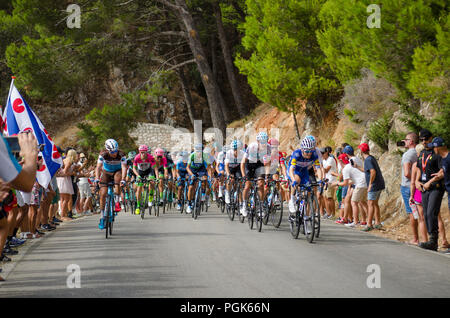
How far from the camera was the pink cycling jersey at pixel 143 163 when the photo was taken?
1731 cm

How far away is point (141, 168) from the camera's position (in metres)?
17.5

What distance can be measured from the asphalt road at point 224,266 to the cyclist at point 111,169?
0.91m

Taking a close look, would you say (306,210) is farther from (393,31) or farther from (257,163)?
(393,31)

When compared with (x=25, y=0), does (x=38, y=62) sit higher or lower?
lower

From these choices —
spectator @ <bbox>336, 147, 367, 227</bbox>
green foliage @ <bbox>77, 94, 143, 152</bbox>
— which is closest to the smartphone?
spectator @ <bbox>336, 147, 367, 227</bbox>

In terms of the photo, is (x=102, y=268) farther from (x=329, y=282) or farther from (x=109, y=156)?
(x=109, y=156)

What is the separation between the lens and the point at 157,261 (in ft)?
29.3

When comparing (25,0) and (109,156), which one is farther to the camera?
(25,0)

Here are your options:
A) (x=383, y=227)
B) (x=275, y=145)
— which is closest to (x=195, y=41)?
(x=275, y=145)

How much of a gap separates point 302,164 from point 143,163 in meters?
6.86

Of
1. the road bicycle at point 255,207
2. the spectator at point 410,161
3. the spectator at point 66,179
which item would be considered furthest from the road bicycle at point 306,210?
the spectator at point 66,179

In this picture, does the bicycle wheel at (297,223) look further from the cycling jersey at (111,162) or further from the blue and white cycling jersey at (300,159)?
the cycling jersey at (111,162)
